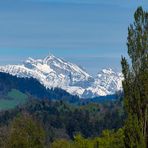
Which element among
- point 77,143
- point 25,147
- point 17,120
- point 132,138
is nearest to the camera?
point 132,138

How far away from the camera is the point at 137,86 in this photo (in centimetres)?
8388

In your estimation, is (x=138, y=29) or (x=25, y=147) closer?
(x=138, y=29)

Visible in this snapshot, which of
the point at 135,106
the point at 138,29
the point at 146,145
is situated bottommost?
the point at 146,145

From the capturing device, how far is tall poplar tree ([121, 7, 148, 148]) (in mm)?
81875

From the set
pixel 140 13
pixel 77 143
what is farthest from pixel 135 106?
pixel 77 143

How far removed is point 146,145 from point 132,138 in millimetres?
2518

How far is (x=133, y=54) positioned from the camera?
85188 mm

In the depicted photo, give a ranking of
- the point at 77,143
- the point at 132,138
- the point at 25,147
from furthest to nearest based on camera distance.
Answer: the point at 77,143
the point at 25,147
the point at 132,138

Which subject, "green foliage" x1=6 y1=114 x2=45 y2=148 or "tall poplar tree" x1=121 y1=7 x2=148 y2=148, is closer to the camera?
"tall poplar tree" x1=121 y1=7 x2=148 y2=148

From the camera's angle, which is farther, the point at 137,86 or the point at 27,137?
the point at 27,137

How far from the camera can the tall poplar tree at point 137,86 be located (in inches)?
3223

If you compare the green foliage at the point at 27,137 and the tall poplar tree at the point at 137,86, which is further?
the green foliage at the point at 27,137

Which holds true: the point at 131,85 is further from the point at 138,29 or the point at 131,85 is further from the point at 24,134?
the point at 24,134

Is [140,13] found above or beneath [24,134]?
above
